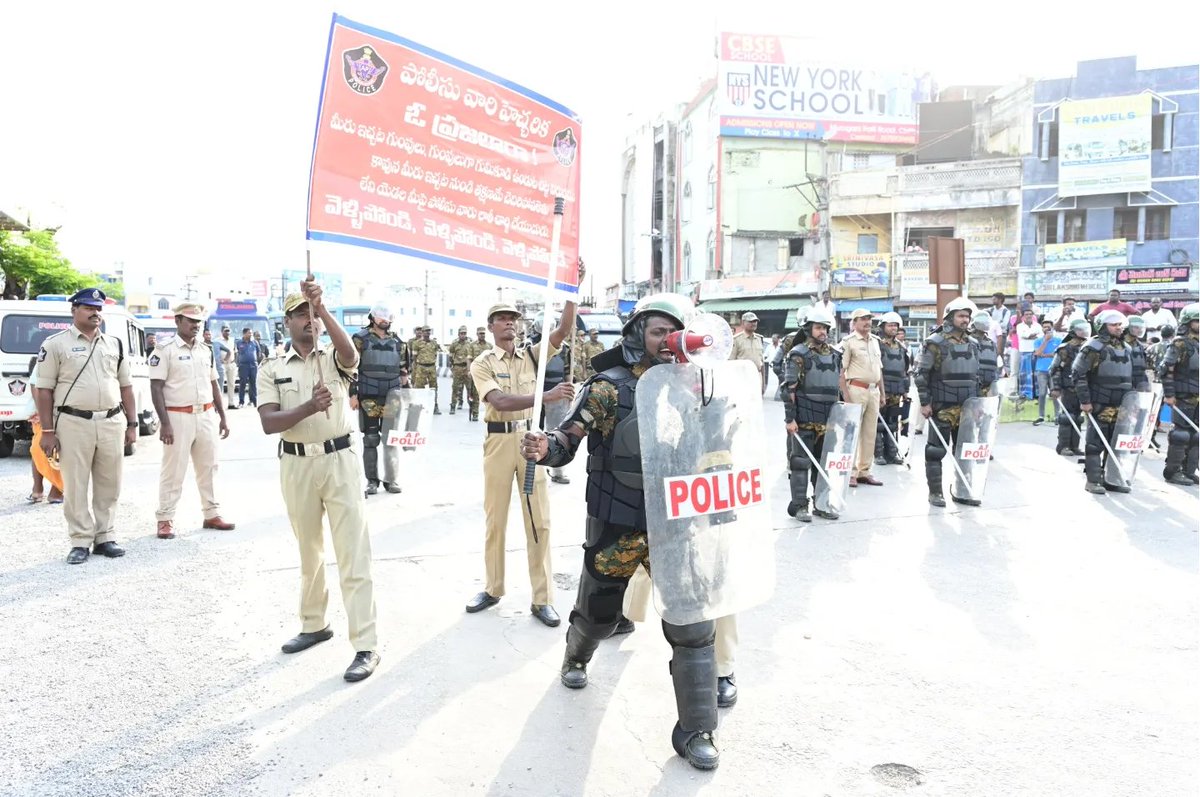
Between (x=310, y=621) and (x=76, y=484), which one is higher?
(x=76, y=484)

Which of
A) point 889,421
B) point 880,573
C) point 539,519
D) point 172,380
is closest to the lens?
point 539,519

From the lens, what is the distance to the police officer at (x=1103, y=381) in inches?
338

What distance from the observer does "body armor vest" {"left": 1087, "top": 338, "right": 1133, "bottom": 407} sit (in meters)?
8.60

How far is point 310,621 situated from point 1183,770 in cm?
386

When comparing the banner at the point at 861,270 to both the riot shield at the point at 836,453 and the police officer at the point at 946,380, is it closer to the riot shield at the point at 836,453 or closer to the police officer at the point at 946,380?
the police officer at the point at 946,380

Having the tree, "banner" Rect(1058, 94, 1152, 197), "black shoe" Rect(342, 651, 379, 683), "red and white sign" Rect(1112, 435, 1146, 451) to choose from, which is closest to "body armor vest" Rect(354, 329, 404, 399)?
"black shoe" Rect(342, 651, 379, 683)

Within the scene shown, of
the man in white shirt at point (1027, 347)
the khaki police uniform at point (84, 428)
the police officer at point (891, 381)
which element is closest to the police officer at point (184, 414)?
the khaki police uniform at point (84, 428)

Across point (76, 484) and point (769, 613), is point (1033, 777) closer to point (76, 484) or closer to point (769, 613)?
point (769, 613)

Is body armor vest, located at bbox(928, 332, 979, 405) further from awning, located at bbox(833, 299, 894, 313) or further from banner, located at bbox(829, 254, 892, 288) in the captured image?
banner, located at bbox(829, 254, 892, 288)

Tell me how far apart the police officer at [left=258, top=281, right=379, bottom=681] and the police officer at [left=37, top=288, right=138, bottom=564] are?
2.64 metres

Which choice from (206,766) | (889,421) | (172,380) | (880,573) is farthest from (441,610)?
(889,421)

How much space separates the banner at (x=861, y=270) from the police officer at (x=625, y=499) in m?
31.1

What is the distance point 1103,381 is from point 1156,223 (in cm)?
2666

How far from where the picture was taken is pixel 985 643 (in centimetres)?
438
